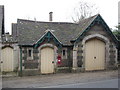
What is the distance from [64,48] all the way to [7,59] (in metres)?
5.65

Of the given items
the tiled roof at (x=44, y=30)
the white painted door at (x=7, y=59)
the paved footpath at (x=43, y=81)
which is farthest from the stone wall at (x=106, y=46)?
the white painted door at (x=7, y=59)

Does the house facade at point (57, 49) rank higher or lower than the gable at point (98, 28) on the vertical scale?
lower

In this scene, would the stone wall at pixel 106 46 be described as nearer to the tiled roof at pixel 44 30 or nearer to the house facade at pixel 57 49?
the house facade at pixel 57 49

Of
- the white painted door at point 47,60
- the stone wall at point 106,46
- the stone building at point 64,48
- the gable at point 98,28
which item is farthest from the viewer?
the gable at point 98,28

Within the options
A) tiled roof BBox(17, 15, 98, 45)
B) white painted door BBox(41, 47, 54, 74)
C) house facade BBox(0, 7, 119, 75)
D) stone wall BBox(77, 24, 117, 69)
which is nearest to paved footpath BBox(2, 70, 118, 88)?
house facade BBox(0, 7, 119, 75)

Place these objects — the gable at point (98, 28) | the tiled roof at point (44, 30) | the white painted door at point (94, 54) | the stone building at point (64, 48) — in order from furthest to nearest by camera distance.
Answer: the white painted door at point (94, 54)
the gable at point (98, 28)
the tiled roof at point (44, 30)
the stone building at point (64, 48)

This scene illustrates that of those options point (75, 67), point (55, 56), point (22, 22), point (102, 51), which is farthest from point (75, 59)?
point (22, 22)

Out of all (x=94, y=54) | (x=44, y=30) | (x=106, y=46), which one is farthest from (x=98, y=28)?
(x=44, y=30)

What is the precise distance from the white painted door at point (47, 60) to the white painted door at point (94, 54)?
11.5 feet

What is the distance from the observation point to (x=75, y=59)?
1566 cm

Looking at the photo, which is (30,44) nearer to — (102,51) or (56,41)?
(56,41)

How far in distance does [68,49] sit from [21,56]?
4476mm

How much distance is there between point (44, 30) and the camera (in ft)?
55.3

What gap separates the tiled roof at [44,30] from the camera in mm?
15373
